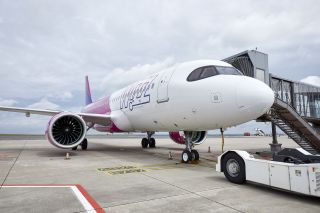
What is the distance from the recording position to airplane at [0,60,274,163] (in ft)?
24.5

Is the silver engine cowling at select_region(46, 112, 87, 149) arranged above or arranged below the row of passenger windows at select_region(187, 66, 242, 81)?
below

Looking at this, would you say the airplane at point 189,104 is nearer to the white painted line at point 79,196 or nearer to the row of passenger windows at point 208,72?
the row of passenger windows at point 208,72

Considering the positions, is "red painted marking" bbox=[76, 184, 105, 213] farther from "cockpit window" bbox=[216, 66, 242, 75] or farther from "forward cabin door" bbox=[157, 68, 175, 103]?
"cockpit window" bbox=[216, 66, 242, 75]

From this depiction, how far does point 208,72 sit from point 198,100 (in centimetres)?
103

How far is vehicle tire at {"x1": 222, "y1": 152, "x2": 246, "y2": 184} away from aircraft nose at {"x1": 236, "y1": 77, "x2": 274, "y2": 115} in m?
1.56

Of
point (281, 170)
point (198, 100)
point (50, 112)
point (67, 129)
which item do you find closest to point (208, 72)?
point (198, 100)

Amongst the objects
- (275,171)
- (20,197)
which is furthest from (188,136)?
(20,197)

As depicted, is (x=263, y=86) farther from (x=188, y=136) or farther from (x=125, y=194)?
(x=125, y=194)

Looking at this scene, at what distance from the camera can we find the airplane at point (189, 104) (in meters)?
7.48

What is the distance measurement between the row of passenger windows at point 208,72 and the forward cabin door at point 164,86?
1.11 metres

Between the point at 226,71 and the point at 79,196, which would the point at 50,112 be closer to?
the point at 226,71

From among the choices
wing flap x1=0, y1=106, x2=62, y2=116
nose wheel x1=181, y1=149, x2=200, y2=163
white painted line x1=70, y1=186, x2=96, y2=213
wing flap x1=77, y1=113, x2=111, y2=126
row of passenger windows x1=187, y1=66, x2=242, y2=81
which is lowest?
white painted line x1=70, y1=186, x2=96, y2=213

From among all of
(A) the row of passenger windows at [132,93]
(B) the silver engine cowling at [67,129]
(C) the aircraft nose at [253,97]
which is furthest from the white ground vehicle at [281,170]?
(B) the silver engine cowling at [67,129]

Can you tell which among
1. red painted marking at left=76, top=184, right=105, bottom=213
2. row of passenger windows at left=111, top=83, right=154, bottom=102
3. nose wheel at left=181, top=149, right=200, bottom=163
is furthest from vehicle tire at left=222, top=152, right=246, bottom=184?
row of passenger windows at left=111, top=83, right=154, bottom=102
